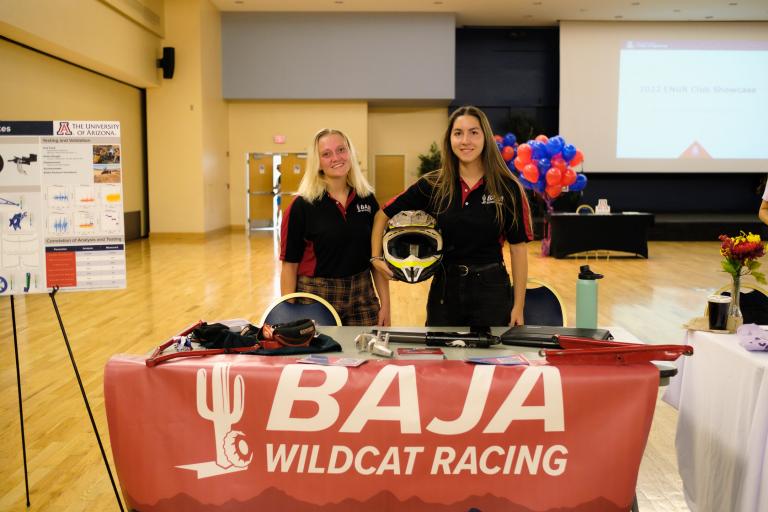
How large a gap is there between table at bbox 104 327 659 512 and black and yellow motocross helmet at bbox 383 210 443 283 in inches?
27.2

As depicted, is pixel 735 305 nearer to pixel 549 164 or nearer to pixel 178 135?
pixel 549 164

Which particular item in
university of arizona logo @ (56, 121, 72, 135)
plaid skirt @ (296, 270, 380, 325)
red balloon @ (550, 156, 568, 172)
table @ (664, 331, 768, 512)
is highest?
red balloon @ (550, 156, 568, 172)

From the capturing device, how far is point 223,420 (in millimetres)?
1877

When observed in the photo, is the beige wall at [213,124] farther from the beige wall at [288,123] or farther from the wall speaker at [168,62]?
the wall speaker at [168,62]

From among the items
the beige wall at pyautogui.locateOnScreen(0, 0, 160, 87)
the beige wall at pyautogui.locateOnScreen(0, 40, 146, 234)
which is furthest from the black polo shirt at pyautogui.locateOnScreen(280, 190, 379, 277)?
the beige wall at pyautogui.locateOnScreen(0, 40, 146, 234)

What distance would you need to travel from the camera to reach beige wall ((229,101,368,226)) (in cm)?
1595

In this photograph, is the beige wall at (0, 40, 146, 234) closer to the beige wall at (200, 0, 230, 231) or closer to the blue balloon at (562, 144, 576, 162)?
the beige wall at (200, 0, 230, 231)

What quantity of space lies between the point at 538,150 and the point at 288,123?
718 cm

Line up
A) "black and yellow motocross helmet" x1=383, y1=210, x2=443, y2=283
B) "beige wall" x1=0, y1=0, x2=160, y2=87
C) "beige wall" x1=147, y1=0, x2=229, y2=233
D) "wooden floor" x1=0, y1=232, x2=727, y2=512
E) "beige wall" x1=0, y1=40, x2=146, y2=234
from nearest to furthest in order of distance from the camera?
"black and yellow motocross helmet" x1=383, y1=210, x2=443, y2=283 < "wooden floor" x1=0, y1=232, x2=727, y2=512 < "beige wall" x1=0, y1=0, x2=160, y2=87 < "beige wall" x1=0, y1=40, x2=146, y2=234 < "beige wall" x1=147, y1=0, x2=229, y2=233

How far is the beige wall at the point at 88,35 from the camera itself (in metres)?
8.62

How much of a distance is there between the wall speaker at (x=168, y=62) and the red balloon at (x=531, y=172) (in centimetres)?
735

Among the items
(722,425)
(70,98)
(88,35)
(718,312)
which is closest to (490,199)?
(718,312)

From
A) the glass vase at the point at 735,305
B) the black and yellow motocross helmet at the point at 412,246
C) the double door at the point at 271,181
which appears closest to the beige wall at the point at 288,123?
the double door at the point at 271,181

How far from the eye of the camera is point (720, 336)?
2.41 m
